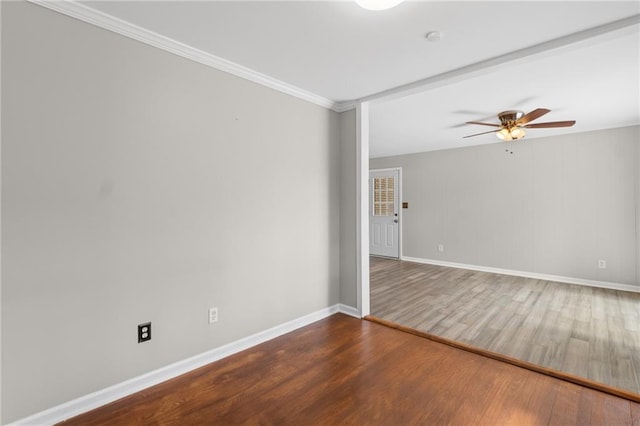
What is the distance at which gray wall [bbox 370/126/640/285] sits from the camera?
4.39 metres

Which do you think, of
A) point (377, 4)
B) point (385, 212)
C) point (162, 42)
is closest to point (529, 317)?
point (377, 4)

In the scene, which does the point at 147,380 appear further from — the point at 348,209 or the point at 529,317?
the point at 529,317

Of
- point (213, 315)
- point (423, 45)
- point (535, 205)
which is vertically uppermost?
point (423, 45)

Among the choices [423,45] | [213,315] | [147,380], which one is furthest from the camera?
[213,315]

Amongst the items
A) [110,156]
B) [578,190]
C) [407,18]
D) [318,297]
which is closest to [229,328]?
[318,297]

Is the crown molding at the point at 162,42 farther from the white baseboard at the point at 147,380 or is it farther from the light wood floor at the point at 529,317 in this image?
the light wood floor at the point at 529,317

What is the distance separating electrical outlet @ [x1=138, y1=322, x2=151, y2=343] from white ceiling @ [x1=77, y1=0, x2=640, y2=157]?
1.92 m

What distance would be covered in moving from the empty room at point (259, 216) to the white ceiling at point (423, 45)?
0.02 m

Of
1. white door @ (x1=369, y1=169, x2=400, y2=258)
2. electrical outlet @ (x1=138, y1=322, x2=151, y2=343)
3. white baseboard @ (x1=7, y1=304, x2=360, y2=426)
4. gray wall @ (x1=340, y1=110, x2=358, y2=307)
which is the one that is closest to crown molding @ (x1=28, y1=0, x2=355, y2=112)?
gray wall @ (x1=340, y1=110, x2=358, y2=307)

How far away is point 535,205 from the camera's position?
502 centimetres

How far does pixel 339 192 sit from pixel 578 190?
153 inches

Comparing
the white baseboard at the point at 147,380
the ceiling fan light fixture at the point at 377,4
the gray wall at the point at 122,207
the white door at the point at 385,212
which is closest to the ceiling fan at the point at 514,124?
the ceiling fan light fixture at the point at 377,4

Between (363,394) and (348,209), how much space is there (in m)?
1.86

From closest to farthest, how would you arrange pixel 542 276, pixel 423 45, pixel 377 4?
pixel 377 4
pixel 423 45
pixel 542 276
